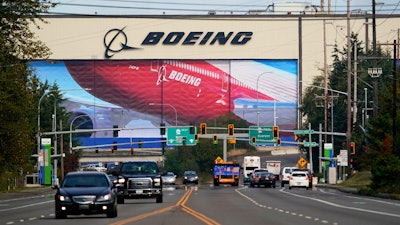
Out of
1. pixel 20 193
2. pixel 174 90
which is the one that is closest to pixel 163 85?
pixel 174 90

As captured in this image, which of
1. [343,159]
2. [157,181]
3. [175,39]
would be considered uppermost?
[175,39]

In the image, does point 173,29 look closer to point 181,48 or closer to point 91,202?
point 181,48

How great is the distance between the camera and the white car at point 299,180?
8400 cm

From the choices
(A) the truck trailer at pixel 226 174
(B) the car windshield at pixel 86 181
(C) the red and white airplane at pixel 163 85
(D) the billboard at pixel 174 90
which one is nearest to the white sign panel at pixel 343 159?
(A) the truck trailer at pixel 226 174

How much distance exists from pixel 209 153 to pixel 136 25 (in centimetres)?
2358

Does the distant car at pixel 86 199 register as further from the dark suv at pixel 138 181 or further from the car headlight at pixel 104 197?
the dark suv at pixel 138 181

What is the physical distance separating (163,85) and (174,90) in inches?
81.3

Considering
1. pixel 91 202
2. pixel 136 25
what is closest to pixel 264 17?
pixel 136 25

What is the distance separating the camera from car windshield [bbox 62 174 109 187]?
33594 mm

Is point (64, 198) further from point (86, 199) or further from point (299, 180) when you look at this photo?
point (299, 180)

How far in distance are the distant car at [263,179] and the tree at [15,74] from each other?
27.4 m

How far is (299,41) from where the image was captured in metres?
158

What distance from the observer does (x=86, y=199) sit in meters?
32.4

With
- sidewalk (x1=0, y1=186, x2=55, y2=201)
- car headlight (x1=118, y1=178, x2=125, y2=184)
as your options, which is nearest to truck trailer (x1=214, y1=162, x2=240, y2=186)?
sidewalk (x1=0, y1=186, x2=55, y2=201)
